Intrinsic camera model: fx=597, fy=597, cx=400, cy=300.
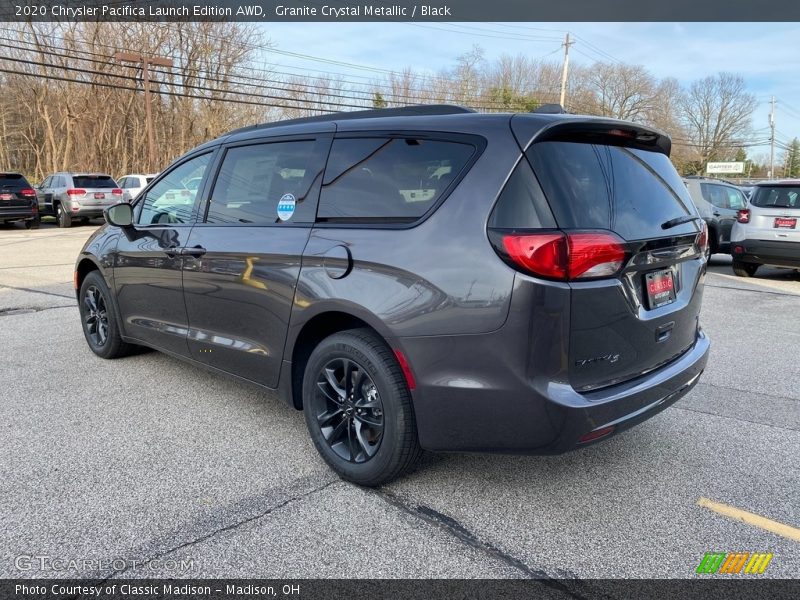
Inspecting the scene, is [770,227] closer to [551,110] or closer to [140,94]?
[551,110]

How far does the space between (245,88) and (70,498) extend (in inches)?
1542

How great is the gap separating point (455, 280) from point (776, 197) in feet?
31.7

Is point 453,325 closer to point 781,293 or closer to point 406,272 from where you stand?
point 406,272

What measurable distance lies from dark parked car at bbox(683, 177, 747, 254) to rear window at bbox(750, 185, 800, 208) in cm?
166

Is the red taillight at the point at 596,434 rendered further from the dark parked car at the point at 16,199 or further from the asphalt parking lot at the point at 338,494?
the dark parked car at the point at 16,199

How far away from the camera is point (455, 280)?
248cm

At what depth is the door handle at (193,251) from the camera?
3713mm

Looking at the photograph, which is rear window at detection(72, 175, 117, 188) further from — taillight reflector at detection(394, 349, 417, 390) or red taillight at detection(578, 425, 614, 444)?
red taillight at detection(578, 425, 614, 444)

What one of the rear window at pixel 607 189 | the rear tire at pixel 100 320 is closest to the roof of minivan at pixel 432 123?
the rear window at pixel 607 189

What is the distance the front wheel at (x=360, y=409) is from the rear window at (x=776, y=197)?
31.4ft

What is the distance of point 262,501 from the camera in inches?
111

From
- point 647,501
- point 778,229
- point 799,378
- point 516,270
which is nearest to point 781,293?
point 778,229

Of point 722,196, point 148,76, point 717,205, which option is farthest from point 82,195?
point 722,196

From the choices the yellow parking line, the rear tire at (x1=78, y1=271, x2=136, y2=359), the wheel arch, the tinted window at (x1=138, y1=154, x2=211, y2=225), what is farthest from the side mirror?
the yellow parking line
